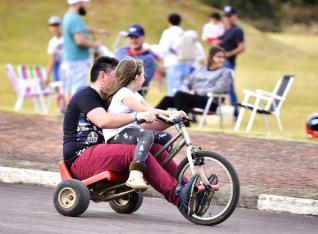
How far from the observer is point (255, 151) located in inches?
486

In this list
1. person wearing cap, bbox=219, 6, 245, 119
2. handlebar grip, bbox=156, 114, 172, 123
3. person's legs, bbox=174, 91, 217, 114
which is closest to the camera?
handlebar grip, bbox=156, 114, 172, 123

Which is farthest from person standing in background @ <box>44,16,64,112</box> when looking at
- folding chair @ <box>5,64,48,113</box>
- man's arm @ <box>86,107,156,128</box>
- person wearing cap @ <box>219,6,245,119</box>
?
man's arm @ <box>86,107,156,128</box>

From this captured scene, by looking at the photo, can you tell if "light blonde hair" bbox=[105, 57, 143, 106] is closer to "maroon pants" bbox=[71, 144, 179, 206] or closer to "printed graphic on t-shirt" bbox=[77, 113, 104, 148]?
"printed graphic on t-shirt" bbox=[77, 113, 104, 148]

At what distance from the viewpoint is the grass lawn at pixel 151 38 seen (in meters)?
29.5

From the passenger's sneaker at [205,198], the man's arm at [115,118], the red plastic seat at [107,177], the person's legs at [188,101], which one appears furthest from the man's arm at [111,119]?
the person's legs at [188,101]

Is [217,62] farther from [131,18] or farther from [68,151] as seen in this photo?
[131,18]

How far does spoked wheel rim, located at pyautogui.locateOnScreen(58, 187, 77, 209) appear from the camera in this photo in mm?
8242

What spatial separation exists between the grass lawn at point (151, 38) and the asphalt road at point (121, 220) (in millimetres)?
17782

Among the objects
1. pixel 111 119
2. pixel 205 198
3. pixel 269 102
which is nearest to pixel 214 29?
pixel 269 102

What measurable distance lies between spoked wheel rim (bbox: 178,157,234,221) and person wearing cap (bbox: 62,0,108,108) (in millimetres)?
8660

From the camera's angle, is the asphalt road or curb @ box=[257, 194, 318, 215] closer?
the asphalt road

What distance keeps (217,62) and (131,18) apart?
21870 mm

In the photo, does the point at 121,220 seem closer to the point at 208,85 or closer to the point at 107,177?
the point at 107,177

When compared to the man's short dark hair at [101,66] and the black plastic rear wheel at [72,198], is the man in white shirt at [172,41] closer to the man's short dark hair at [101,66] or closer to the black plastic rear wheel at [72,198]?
the man's short dark hair at [101,66]
